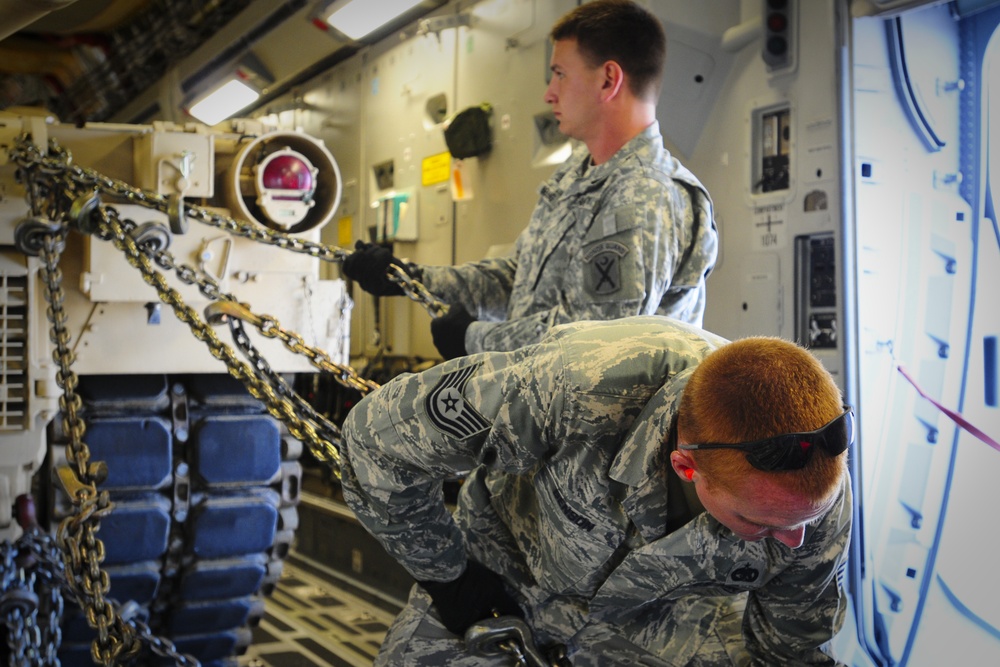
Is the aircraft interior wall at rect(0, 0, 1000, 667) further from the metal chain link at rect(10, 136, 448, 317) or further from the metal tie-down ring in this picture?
the metal chain link at rect(10, 136, 448, 317)

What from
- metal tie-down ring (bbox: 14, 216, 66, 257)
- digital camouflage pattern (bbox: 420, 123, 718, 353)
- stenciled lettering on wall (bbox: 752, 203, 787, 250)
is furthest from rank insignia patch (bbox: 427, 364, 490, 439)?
stenciled lettering on wall (bbox: 752, 203, 787, 250)

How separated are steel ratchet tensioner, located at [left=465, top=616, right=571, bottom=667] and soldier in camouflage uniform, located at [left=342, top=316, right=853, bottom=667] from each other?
1.6 inches

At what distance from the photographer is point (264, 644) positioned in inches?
178

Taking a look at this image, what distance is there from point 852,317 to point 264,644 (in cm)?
288

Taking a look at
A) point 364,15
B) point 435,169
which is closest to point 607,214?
point 435,169

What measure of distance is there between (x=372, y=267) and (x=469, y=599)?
3.88 feet

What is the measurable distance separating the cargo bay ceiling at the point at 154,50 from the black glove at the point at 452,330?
407cm

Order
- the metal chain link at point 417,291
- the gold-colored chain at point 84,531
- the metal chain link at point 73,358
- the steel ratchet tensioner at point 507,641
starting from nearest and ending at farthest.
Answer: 1. the steel ratchet tensioner at point 507,641
2. the gold-colored chain at point 84,531
3. the metal chain link at point 73,358
4. the metal chain link at point 417,291

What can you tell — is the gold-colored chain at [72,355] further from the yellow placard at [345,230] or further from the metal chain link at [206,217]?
the yellow placard at [345,230]

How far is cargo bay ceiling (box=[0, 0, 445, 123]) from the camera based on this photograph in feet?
23.6

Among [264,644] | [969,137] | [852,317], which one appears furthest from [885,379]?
[264,644]

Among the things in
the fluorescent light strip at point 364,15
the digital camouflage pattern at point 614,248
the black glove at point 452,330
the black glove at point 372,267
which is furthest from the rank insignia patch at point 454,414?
the fluorescent light strip at point 364,15

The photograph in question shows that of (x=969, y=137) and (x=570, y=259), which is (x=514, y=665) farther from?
(x=969, y=137)

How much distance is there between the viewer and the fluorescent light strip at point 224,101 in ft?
28.3
